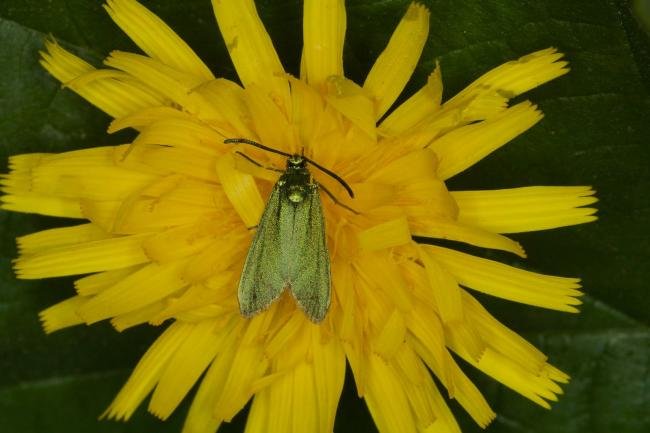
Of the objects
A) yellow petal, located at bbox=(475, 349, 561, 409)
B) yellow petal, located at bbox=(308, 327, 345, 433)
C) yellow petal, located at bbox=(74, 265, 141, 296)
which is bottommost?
yellow petal, located at bbox=(475, 349, 561, 409)

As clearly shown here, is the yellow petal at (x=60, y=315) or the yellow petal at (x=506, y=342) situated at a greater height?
the yellow petal at (x=60, y=315)

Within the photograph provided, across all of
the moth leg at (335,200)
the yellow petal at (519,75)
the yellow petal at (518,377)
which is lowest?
the yellow petal at (518,377)

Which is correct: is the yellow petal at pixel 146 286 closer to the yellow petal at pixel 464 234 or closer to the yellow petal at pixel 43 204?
the yellow petal at pixel 43 204

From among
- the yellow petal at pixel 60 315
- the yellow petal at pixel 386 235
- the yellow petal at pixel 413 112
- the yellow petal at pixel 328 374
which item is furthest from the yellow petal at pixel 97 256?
the yellow petal at pixel 413 112

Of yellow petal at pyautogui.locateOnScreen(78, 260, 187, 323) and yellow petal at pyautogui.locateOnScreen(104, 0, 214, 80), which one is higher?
yellow petal at pyautogui.locateOnScreen(104, 0, 214, 80)

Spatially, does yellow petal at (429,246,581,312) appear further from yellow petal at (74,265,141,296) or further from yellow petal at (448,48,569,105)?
yellow petal at (74,265,141,296)

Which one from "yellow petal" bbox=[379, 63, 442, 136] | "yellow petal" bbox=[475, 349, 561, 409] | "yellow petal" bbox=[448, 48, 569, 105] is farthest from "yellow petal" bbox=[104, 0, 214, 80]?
"yellow petal" bbox=[475, 349, 561, 409]

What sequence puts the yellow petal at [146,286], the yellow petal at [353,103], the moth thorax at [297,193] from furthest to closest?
the yellow petal at [146,286] < the moth thorax at [297,193] < the yellow petal at [353,103]

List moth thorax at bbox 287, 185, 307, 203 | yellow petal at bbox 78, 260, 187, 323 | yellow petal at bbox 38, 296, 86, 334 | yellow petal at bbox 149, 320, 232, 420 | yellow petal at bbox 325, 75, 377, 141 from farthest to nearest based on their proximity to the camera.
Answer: yellow petal at bbox 38, 296, 86, 334
yellow petal at bbox 149, 320, 232, 420
yellow petal at bbox 78, 260, 187, 323
moth thorax at bbox 287, 185, 307, 203
yellow petal at bbox 325, 75, 377, 141
